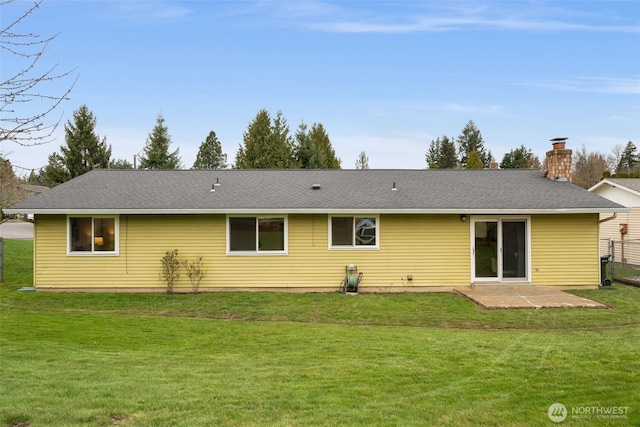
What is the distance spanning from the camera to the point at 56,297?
451 inches

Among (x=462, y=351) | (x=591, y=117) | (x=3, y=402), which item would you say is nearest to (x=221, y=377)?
(x=3, y=402)

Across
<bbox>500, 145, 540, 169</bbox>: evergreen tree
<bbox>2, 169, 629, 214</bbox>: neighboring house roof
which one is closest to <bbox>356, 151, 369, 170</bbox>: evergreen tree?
<bbox>500, 145, 540, 169</bbox>: evergreen tree

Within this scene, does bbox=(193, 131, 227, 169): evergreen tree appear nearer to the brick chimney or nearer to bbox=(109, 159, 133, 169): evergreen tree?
bbox=(109, 159, 133, 169): evergreen tree

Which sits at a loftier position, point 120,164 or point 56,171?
point 120,164

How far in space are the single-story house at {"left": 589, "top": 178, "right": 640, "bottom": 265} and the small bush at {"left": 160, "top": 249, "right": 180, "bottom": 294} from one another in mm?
16611

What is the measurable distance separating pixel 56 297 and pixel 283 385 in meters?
9.59

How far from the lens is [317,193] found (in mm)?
13398

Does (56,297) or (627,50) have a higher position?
(627,50)

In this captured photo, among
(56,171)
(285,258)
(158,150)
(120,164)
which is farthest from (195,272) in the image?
(120,164)

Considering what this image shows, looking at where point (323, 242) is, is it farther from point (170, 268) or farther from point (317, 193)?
point (170, 268)

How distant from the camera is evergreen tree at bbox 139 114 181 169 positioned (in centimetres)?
3681

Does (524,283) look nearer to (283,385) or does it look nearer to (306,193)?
(306,193)

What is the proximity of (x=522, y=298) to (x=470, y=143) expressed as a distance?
2126 inches

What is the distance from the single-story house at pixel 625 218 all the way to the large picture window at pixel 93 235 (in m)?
18.4
